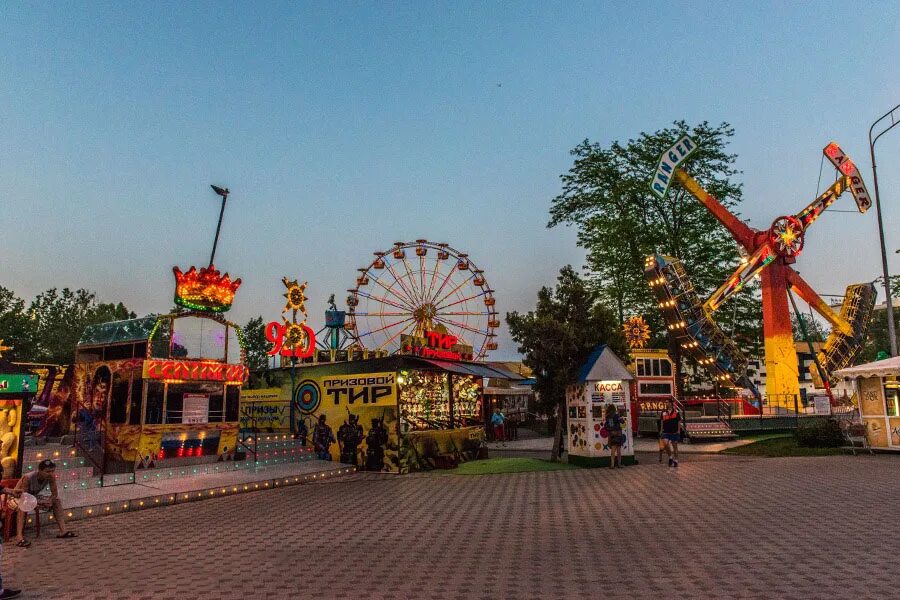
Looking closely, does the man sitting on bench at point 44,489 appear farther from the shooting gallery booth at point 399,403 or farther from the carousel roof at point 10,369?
the shooting gallery booth at point 399,403

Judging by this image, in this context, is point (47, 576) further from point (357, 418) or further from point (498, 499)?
point (357, 418)

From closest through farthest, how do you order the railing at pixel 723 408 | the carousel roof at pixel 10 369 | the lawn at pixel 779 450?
the carousel roof at pixel 10 369
the lawn at pixel 779 450
the railing at pixel 723 408

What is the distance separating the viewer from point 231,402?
17609 mm

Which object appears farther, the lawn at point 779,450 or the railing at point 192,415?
the lawn at point 779,450

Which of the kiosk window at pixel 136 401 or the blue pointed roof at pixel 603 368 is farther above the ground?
the blue pointed roof at pixel 603 368

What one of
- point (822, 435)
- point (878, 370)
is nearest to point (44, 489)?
point (878, 370)

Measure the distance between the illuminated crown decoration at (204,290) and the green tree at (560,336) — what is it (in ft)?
30.7

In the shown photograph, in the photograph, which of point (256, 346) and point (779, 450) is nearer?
point (779, 450)

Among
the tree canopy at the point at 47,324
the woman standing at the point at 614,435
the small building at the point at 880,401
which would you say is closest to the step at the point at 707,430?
the small building at the point at 880,401

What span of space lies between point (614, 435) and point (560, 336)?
3187mm

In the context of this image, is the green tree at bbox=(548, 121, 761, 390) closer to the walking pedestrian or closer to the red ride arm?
the red ride arm

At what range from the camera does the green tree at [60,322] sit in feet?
131

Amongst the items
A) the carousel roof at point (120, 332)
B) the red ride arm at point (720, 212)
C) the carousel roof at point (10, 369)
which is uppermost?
the red ride arm at point (720, 212)

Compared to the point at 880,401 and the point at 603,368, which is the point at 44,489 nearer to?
the point at 603,368
